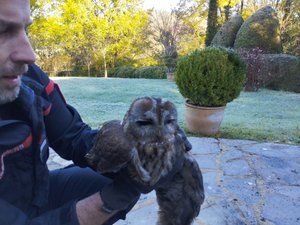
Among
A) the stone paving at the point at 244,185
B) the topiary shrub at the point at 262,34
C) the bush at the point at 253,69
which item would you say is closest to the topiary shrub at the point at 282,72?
the bush at the point at 253,69

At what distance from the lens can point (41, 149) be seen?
4.94ft

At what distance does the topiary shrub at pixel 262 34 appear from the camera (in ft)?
44.8

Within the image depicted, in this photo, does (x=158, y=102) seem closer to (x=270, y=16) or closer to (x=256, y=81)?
(x=256, y=81)

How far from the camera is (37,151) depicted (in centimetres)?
149

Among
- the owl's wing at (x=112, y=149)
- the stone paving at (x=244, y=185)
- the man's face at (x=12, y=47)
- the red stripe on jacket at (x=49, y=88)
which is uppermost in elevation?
the man's face at (x=12, y=47)

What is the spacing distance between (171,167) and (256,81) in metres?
10.3

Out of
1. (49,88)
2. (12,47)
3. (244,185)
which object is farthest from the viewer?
(244,185)

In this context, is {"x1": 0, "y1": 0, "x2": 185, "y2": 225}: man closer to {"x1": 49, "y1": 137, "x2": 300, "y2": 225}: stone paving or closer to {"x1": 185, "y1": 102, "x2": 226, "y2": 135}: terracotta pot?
{"x1": 49, "y1": 137, "x2": 300, "y2": 225}: stone paving

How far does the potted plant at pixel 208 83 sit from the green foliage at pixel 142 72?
1186cm

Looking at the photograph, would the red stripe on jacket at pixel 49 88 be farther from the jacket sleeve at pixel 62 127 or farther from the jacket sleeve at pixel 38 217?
the jacket sleeve at pixel 38 217

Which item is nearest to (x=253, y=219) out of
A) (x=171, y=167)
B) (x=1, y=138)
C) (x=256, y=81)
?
(x=171, y=167)

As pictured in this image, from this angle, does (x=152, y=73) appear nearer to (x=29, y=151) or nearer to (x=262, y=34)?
(x=262, y=34)

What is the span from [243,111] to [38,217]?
6.88 meters

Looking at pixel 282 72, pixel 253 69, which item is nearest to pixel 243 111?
pixel 253 69
